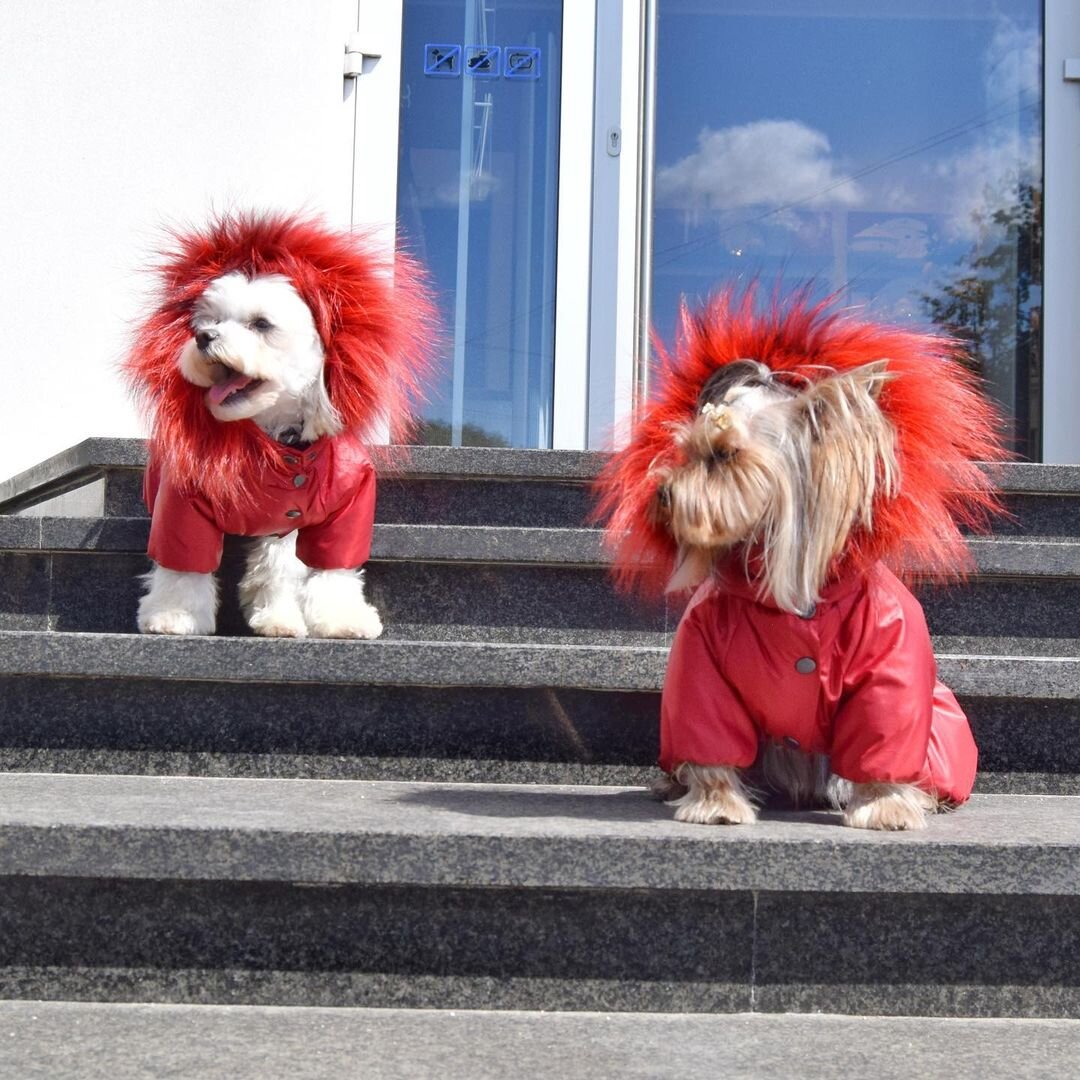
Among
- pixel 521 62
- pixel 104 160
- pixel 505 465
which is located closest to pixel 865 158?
pixel 521 62

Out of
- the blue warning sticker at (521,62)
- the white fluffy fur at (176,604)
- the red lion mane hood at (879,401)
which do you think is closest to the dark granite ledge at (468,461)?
the white fluffy fur at (176,604)

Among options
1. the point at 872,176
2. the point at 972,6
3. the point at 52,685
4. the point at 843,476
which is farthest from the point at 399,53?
the point at 843,476

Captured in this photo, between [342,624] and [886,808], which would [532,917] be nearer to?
[886,808]

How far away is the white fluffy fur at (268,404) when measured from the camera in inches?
103

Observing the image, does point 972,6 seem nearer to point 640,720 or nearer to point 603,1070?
point 640,720

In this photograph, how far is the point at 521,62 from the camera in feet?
15.3

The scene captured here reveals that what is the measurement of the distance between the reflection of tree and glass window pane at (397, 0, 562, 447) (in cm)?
151

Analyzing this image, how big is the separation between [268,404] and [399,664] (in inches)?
28.3

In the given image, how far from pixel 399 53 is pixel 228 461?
8.23ft

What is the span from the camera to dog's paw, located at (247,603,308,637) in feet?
Result: 8.79

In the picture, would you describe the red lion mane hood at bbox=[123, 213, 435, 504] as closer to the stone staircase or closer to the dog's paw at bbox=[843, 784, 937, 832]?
the stone staircase

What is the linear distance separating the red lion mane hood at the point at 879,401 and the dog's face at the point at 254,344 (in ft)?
2.80

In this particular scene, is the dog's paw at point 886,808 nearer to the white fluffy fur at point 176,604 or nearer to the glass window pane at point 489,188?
the white fluffy fur at point 176,604

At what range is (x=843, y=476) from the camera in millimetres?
1859
